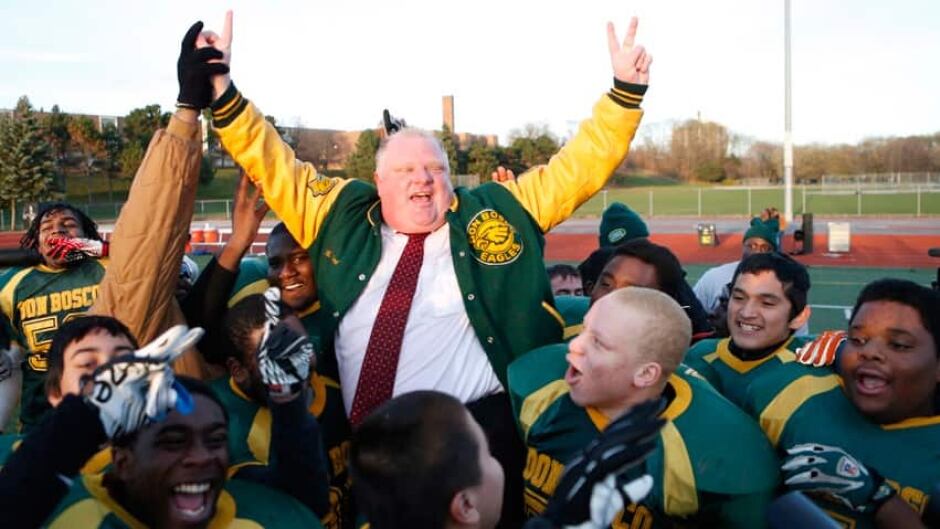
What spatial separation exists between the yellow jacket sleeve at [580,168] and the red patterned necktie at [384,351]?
596 mm

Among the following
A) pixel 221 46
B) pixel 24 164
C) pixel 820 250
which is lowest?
pixel 820 250

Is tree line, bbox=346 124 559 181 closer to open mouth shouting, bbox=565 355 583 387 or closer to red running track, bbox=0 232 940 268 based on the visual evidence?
red running track, bbox=0 232 940 268

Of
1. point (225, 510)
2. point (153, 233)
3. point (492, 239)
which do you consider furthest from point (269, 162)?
point (225, 510)

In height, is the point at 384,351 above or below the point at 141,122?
below

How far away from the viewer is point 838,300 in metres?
13.0

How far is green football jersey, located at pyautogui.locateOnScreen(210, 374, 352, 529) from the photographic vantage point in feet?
9.18

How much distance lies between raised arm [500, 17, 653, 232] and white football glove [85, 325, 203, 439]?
1682 millimetres

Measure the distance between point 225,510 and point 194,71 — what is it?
145 centimetres

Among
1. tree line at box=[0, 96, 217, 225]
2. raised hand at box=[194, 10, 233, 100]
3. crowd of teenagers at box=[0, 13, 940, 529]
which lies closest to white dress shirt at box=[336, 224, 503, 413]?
crowd of teenagers at box=[0, 13, 940, 529]

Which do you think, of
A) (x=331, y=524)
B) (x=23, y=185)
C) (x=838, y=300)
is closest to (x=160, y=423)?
(x=331, y=524)

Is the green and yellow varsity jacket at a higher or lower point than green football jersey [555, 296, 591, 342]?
higher

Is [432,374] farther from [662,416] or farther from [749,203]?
[749,203]

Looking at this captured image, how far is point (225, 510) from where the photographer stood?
87.3 inches

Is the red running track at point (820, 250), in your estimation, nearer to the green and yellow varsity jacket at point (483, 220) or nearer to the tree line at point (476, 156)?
the green and yellow varsity jacket at point (483, 220)
